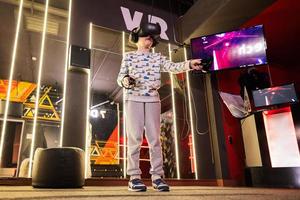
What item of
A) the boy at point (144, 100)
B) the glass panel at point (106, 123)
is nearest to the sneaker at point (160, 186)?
the boy at point (144, 100)

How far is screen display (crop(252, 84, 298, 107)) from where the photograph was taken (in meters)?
3.18

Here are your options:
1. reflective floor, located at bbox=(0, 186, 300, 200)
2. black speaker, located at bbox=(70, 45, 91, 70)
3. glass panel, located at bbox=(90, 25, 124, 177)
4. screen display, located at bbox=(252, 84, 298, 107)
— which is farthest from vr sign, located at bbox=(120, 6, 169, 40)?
reflective floor, located at bbox=(0, 186, 300, 200)

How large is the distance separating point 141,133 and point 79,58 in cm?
152

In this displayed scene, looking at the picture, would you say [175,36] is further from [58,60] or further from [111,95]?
[111,95]

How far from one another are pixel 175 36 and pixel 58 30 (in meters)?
1.80

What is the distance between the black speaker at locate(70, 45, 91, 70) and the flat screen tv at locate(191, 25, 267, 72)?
142 centimetres

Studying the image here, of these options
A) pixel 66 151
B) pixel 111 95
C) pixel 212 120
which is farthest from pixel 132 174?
pixel 111 95

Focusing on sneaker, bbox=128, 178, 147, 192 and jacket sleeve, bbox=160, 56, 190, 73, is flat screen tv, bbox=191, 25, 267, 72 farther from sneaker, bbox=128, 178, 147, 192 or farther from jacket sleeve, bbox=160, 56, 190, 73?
sneaker, bbox=128, 178, 147, 192

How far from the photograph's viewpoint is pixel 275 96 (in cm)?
330

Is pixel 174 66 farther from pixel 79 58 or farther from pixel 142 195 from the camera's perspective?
pixel 79 58

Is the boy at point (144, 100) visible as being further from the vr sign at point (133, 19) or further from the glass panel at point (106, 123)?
the glass panel at point (106, 123)

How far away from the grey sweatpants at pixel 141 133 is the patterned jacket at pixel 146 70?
0.10 metres

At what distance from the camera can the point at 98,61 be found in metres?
4.90

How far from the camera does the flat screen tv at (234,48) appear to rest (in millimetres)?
3287
